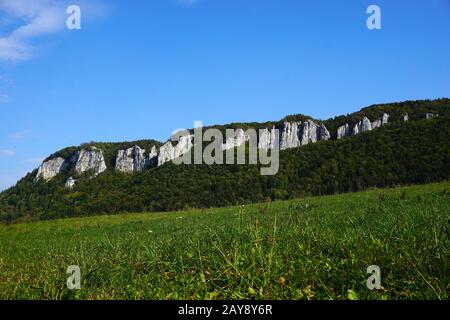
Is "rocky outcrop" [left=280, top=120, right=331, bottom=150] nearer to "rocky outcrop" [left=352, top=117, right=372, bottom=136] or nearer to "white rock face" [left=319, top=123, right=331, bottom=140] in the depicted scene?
"white rock face" [left=319, top=123, right=331, bottom=140]

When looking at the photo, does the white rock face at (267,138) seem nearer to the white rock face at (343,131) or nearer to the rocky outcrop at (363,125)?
the white rock face at (343,131)

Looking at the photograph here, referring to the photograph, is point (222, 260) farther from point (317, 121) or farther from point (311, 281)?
point (317, 121)

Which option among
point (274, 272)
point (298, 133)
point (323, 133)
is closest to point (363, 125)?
point (323, 133)

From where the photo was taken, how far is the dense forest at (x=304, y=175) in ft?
263

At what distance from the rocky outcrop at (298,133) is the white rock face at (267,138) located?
8.73 metres

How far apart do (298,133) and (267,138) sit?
19514 mm

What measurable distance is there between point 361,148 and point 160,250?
94.8m

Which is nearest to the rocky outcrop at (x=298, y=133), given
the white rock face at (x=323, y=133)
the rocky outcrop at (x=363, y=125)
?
the white rock face at (x=323, y=133)

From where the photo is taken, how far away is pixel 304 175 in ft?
334

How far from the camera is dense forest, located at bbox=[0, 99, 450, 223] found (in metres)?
80.2

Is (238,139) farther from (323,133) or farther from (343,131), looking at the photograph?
(343,131)

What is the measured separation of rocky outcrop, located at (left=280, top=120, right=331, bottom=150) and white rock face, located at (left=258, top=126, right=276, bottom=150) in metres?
8.73
